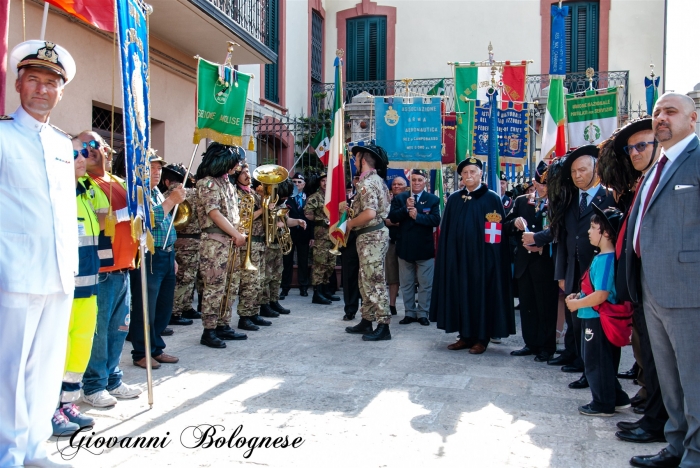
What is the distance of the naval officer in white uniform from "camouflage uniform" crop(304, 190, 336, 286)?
677 cm

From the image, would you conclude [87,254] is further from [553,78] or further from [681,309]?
[553,78]

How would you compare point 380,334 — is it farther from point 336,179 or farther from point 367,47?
point 367,47

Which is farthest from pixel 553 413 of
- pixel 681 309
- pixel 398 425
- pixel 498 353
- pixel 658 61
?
pixel 658 61

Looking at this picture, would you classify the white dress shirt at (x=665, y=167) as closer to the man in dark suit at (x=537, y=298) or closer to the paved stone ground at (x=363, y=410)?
the paved stone ground at (x=363, y=410)

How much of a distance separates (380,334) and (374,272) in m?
0.71

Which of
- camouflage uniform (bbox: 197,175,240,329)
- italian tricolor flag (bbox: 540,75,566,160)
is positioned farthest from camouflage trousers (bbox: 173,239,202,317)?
italian tricolor flag (bbox: 540,75,566,160)

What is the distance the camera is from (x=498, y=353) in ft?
21.4

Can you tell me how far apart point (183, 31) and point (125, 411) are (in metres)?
7.48

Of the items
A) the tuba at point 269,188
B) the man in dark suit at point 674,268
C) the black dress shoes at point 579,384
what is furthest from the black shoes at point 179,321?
the man in dark suit at point 674,268

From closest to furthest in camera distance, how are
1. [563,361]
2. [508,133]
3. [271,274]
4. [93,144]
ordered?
[93,144]
[563,361]
[271,274]
[508,133]

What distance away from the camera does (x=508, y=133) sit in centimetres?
994

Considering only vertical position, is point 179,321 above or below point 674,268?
below

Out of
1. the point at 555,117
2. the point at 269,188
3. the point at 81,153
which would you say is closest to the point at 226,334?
the point at 269,188

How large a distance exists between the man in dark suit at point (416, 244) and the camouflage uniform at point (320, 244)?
187 cm
